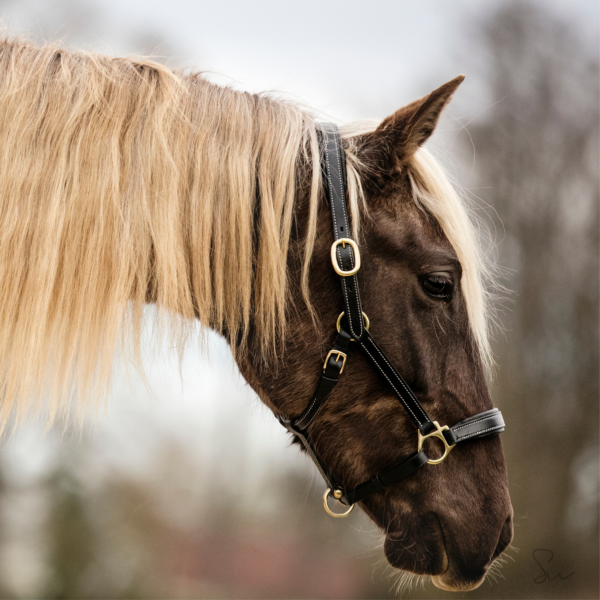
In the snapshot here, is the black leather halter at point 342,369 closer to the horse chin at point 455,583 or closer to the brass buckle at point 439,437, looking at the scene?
the brass buckle at point 439,437

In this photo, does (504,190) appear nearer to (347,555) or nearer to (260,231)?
(347,555)

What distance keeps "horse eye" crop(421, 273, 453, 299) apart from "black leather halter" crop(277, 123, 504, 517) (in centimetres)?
24

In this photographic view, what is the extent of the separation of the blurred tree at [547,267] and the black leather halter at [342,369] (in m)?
6.18

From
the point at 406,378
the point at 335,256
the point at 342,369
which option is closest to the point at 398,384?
the point at 406,378

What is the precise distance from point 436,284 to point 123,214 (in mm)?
982

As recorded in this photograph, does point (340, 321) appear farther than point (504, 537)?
No

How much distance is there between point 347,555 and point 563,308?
5.12 meters

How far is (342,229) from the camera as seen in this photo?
4.93ft

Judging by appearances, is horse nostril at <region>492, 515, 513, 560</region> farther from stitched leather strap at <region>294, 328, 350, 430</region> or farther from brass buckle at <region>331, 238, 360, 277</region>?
brass buckle at <region>331, 238, 360, 277</region>

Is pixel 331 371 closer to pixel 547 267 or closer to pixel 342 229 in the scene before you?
pixel 342 229

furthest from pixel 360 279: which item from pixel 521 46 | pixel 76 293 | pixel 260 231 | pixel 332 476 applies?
pixel 521 46
